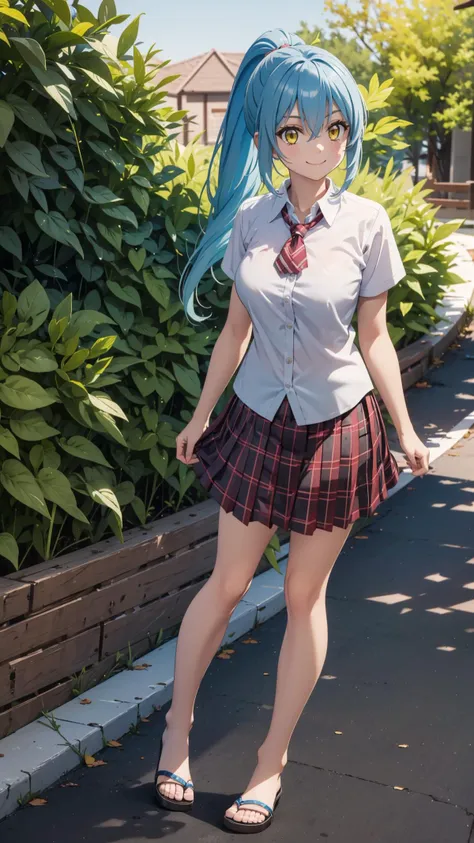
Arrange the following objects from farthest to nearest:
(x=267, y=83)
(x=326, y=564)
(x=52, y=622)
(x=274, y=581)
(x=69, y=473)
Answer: (x=274, y=581), (x=69, y=473), (x=52, y=622), (x=326, y=564), (x=267, y=83)

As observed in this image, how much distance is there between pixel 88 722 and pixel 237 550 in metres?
1.04

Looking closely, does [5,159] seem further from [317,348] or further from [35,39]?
[317,348]

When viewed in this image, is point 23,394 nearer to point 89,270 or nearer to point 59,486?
point 59,486

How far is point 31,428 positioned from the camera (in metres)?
3.81

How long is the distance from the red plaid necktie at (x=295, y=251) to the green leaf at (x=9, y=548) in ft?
4.66

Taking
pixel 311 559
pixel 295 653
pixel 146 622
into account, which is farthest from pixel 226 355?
pixel 146 622

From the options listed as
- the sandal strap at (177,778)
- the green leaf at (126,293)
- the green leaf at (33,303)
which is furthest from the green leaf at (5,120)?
the sandal strap at (177,778)

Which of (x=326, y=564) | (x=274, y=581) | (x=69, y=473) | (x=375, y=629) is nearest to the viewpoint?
(x=326, y=564)

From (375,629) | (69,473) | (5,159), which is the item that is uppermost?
(5,159)

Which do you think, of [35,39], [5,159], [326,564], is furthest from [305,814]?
[35,39]

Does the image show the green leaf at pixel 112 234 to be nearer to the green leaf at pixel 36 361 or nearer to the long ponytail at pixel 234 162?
the green leaf at pixel 36 361

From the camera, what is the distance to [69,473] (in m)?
4.09

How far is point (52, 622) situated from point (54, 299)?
4.18 ft

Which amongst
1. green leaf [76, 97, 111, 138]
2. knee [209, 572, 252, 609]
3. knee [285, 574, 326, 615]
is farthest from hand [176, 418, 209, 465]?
green leaf [76, 97, 111, 138]
